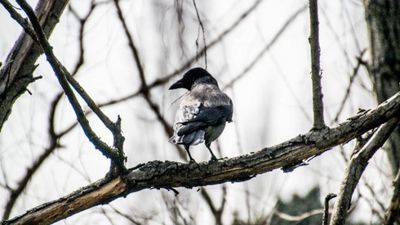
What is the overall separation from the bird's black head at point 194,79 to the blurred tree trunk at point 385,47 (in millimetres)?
2106

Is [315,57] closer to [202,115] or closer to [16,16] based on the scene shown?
[16,16]

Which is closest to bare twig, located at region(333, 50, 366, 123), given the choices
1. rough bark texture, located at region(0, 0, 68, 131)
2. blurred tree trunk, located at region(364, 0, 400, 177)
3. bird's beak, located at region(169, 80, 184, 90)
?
blurred tree trunk, located at region(364, 0, 400, 177)

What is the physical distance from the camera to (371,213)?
21.3ft

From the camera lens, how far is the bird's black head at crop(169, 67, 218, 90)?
7785mm

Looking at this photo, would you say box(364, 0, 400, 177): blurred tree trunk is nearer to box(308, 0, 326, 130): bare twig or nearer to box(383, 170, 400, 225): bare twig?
box(308, 0, 326, 130): bare twig

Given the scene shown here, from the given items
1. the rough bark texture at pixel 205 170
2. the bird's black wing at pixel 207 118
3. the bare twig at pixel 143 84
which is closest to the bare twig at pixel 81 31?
the bare twig at pixel 143 84

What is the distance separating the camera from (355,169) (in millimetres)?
4141

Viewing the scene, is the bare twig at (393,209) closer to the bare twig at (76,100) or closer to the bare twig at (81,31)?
the bare twig at (76,100)

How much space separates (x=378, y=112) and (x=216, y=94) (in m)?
2.88

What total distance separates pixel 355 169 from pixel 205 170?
3.28 ft

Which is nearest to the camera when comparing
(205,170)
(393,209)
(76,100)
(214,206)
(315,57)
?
(393,209)

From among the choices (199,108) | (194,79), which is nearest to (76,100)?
(199,108)

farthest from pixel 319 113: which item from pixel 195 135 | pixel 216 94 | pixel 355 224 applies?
pixel 355 224

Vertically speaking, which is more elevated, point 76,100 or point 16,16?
point 16,16
